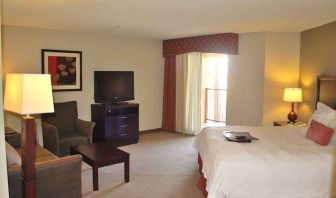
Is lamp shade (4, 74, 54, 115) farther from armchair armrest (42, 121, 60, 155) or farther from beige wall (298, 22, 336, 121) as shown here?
beige wall (298, 22, 336, 121)

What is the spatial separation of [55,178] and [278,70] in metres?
4.29

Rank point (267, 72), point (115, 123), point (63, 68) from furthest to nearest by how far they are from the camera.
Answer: point (115, 123)
point (63, 68)
point (267, 72)

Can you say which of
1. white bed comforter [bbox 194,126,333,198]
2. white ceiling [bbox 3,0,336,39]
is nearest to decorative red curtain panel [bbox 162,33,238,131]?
white ceiling [bbox 3,0,336,39]

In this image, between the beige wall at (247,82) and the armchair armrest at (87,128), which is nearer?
the armchair armrest at (87,128)

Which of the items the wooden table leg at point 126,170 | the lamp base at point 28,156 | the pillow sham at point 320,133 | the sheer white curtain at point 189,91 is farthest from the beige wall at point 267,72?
the lamp base at point 28,156

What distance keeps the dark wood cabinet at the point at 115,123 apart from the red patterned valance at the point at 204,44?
65.2 inches

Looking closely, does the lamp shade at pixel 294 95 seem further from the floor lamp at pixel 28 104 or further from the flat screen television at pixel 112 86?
the floor lamp at pixel 28 104

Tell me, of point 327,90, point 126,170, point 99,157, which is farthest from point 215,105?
point 99,157

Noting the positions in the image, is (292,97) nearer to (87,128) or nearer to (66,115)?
(87,128)

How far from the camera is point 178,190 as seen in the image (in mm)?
3639

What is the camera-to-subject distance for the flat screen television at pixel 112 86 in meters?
5.83

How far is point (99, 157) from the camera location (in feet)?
12.2

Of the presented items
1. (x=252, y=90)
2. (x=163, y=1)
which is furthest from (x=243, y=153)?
(x=252, y=90)

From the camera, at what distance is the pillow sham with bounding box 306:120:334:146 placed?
3.26 meters
